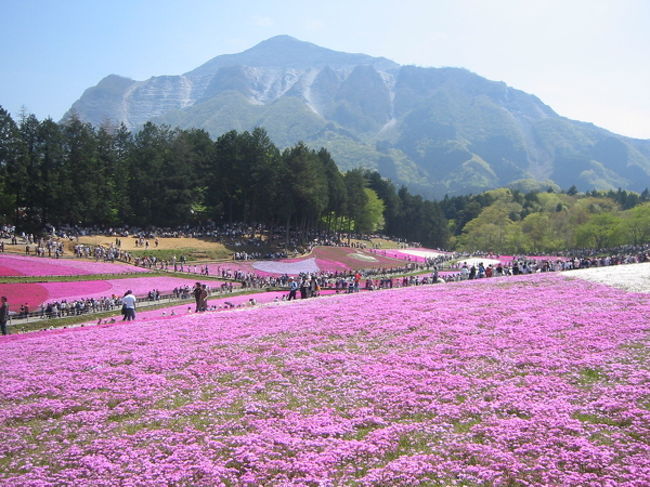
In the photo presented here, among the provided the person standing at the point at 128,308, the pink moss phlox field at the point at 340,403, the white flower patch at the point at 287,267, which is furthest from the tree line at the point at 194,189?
the pink moss phlox field at the point at 340,403

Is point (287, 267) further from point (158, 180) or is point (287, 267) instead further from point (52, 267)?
point (158, 180)

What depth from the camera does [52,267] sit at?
148ft

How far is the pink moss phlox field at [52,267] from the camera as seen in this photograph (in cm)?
4178

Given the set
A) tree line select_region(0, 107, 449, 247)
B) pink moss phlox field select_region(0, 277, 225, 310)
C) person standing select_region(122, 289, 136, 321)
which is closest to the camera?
person standing select_region(122, 289, 136, 321)

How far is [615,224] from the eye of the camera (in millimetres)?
97188

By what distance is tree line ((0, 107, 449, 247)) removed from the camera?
62.0 meters

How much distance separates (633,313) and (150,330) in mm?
19743

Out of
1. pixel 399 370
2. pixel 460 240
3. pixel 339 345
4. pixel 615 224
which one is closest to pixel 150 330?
pixel 339 345

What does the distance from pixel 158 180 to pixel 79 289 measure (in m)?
41.1

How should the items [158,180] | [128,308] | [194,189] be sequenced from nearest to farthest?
[128,308] → [158,180] → [194,189]

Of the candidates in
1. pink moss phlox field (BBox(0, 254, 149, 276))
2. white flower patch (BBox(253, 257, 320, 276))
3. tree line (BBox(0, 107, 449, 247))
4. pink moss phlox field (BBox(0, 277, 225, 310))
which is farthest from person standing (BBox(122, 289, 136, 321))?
tree line (BBox(0, 107, 449, 247))

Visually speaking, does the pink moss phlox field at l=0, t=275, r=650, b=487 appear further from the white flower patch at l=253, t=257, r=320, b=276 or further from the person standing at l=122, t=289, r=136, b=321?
the white flower patch at l=253, t=257, r=320, b=276

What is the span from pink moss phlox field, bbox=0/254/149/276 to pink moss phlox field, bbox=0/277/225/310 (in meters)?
3.42

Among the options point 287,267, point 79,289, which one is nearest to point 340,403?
point 79,289
